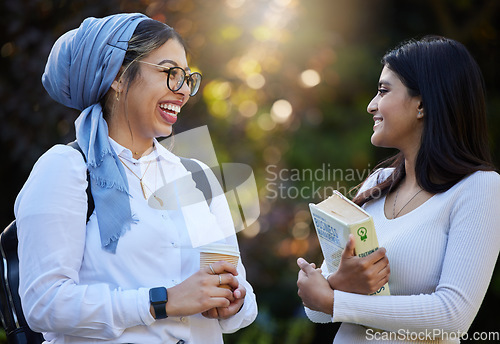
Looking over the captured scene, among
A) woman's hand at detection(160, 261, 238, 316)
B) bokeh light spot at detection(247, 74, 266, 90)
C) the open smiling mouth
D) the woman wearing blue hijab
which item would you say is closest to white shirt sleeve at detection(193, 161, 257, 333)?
the woman wearing blue hijab

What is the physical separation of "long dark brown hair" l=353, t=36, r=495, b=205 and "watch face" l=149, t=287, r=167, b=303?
1.03 m

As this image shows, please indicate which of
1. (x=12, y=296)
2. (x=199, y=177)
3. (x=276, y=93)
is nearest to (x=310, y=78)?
(x=276, y=93)

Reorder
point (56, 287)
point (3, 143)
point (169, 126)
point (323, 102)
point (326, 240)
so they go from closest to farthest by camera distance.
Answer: point (56, 287) → point (326, 240) → point (169, 126) → point (3, 143) → point (323, 102)

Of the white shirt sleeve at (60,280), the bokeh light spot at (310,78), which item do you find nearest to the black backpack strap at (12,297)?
the white shirt sleeve at (60,280)

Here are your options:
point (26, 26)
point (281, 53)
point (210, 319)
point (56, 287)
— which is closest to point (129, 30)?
point (56, 287)

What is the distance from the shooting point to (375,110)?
236 cm

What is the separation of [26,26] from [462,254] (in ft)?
10.5

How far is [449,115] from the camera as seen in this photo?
84.6 inches

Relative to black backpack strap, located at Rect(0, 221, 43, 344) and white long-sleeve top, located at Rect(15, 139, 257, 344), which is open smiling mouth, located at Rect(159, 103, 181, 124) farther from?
black backpack strap, located at Rect(0, 221, 43, 344)

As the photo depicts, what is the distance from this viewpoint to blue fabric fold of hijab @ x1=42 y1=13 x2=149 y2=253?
2.02 m

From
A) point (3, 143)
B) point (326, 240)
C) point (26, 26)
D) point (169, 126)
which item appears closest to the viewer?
point (326, 240)

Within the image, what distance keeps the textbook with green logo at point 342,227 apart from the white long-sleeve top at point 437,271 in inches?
3.6

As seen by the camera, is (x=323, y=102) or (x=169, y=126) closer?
(x=169, y=126)

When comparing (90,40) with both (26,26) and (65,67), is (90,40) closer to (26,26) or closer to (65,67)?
(65,67)
